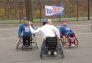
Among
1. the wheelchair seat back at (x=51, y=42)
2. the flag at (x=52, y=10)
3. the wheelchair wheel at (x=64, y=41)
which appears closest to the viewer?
the wheelchair seat back at (x=51, y=42)

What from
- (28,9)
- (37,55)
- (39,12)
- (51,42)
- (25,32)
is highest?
(28,9)

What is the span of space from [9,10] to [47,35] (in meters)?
25.4

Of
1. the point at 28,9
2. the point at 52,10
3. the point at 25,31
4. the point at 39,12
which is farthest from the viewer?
the point at 39,12

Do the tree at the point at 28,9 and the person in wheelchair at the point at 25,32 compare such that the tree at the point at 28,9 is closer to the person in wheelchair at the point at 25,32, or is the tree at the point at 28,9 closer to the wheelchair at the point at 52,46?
the person in wheelchair at the point at 25,32

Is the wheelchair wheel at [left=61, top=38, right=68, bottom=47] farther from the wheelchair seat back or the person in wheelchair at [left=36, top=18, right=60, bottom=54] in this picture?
the wheelchair seat back

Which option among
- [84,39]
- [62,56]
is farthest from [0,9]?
[62,56]

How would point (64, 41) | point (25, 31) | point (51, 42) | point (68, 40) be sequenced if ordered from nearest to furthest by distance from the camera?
1. point (51, 42)
2. point (25, 31)
3. point (68, 40)
4. point (64, 41)

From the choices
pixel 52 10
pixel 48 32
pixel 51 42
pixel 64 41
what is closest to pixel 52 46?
pixel 51 42

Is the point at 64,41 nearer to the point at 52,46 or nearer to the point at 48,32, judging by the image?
the point at 48,32

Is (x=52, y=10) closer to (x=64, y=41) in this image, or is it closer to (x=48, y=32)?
(x=64, y=41)

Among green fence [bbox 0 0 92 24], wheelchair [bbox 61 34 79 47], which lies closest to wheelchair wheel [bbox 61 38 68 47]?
wheelchair [bbox 61 34 79 47]

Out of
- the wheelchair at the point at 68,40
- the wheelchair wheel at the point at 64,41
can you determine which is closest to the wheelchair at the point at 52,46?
the wheelchair at the point at 68,40

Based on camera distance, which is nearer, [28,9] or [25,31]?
[25,31]

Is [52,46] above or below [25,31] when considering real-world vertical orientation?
below
